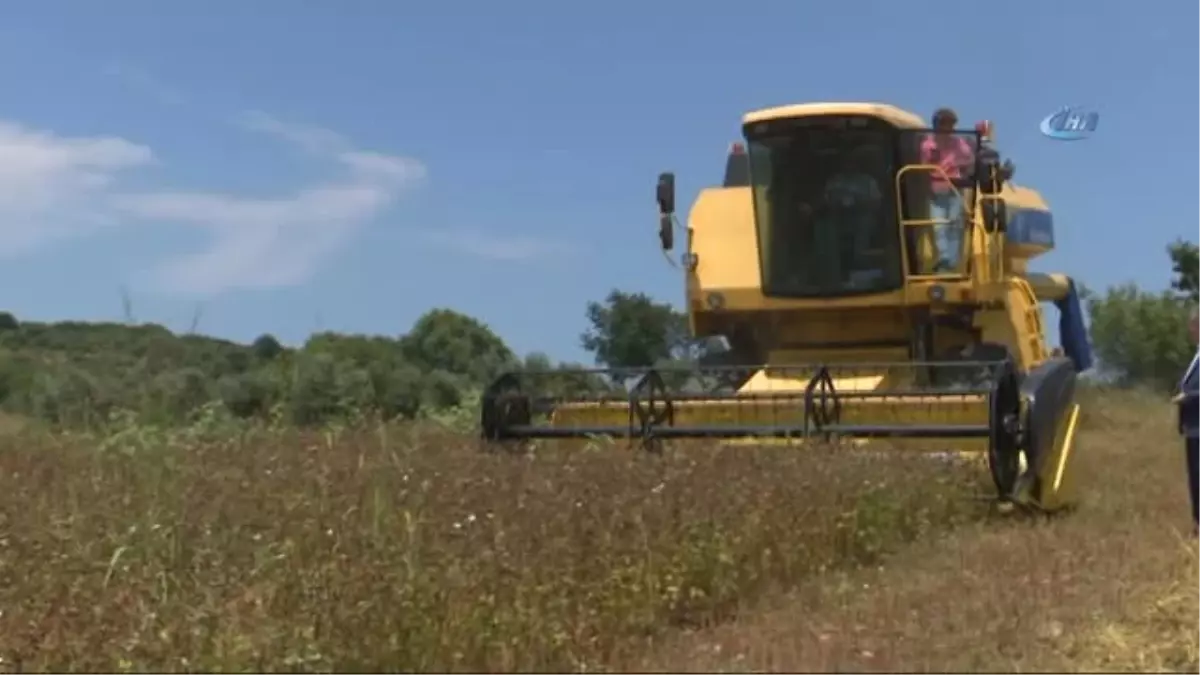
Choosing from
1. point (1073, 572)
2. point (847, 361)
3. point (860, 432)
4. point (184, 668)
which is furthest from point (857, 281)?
point (184, 668)

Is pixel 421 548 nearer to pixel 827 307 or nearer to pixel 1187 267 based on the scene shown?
pixel 827 307

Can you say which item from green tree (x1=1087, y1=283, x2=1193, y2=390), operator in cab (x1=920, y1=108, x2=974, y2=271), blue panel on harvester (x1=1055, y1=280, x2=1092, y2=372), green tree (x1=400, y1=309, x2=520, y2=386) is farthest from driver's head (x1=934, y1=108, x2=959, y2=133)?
green tree (x1=1087, y1=283, x2=1193, y2=390)

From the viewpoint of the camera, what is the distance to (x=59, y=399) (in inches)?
610

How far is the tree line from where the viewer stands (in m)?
13.8

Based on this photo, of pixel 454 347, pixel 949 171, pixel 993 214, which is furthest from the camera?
pixel 454 347

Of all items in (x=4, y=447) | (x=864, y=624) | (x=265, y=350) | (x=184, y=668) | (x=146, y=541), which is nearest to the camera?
(x=184, y=668)

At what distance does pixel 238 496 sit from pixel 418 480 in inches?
28.7

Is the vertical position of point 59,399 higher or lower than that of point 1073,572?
higher

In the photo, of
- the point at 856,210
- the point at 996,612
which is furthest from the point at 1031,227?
the point at 996,612

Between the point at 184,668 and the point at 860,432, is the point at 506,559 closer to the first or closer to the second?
the point at 184,668

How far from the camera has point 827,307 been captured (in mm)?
10211

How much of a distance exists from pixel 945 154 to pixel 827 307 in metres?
1.32

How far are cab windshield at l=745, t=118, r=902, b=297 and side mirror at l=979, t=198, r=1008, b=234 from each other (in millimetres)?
665

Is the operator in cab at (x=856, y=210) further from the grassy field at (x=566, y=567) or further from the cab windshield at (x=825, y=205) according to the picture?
the grassy field at (x=566, y=567)
